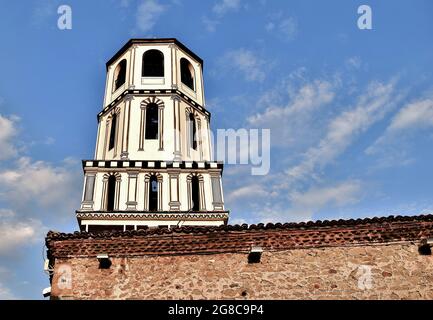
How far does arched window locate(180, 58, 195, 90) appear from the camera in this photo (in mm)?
32344

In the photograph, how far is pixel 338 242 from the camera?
12.4 meters

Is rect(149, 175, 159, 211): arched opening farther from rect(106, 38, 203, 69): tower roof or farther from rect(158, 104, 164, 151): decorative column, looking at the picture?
rect(106, 38, 203, 69): tower roof

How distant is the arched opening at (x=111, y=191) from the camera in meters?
26.6

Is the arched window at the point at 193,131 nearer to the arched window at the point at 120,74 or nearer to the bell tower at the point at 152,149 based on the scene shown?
the bell tower at the point at 152,149

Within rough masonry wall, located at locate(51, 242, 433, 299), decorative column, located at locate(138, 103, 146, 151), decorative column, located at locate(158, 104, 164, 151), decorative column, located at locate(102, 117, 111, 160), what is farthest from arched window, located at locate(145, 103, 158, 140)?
rough masonry wall, located at locate(51, 242, 433, 299)

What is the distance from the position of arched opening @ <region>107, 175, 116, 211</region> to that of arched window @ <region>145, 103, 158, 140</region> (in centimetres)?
343

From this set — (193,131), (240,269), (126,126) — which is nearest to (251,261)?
(240,269)

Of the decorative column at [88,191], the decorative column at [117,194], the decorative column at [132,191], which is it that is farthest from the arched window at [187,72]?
the decorative column at [88,191]

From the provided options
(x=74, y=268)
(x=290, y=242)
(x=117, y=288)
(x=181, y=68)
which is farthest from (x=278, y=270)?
(x=181, y=68)

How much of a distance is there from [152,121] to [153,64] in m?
4.54

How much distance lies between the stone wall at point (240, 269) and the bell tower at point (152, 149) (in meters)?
12.7

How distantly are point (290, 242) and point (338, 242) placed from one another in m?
1.15
